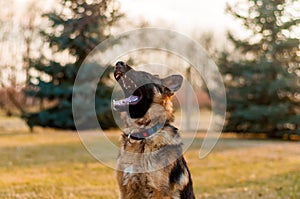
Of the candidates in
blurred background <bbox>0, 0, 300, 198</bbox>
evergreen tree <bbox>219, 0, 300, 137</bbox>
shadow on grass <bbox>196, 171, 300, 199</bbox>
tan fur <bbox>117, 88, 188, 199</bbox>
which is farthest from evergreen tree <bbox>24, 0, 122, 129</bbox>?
tan fur <bbox>117, 88, 188, 199</bbox>

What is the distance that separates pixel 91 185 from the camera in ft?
33.6

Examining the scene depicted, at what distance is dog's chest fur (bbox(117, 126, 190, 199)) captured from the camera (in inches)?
226

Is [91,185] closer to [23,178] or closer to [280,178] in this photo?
[23,178]

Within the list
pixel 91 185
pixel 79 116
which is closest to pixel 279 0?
pixel 79 116

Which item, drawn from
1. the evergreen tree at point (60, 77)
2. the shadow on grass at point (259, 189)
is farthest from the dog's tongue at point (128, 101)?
the evergreen tree at point (60, 77)

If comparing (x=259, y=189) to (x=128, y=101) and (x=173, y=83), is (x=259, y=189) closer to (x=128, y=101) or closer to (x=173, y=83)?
(x=173, y=83)

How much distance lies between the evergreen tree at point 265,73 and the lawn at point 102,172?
4.34 m

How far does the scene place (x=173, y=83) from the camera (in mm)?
6625

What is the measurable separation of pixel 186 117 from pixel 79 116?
907 centimetres

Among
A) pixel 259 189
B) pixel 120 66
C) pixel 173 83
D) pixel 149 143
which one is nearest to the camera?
pixel 149 143

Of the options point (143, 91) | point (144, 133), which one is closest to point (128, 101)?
point (143, 91)

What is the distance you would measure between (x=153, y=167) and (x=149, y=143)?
35 cm

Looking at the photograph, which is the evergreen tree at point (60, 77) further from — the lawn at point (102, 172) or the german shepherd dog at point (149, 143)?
the german shepherd dog at point (149, 143)

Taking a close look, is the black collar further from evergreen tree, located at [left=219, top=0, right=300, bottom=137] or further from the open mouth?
evergreen tree, located at [left=219, top=0, right=300, bottom=137]
